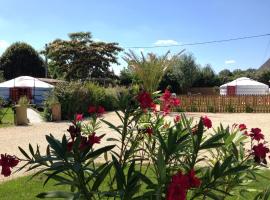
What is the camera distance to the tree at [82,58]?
53812 mm

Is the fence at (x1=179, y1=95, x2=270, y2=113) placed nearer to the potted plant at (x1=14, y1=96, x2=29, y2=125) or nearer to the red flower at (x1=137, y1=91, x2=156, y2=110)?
the potted plant at (x1=14, y1=96, x2=29, y2=125)

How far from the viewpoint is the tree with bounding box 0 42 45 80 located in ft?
181

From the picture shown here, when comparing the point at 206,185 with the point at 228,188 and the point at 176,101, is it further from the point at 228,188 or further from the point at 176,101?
the point at 176,101

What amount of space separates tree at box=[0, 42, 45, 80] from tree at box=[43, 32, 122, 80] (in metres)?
2.10

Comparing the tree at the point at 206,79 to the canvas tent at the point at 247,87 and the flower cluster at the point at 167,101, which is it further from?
the flower cluster at the point at 167,101

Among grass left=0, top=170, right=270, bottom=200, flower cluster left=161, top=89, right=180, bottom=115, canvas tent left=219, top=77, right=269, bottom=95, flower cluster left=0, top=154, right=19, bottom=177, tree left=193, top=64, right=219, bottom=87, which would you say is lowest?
grass left=0, top=170, right=270, bottom=200

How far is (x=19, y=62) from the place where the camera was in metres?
55.0

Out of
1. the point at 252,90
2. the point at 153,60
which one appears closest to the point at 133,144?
the point at 153,60

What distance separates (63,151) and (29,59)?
2167 inches

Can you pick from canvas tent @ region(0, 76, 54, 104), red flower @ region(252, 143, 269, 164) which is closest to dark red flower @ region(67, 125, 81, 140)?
red flower @ region(252, 143, 269, 164)

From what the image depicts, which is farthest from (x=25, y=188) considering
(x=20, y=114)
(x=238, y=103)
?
(x=238, y=103)

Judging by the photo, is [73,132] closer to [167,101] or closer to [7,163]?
[7,163]

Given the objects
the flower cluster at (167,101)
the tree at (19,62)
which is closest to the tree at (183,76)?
the tree at (19,62)

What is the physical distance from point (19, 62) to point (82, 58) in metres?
7.93
